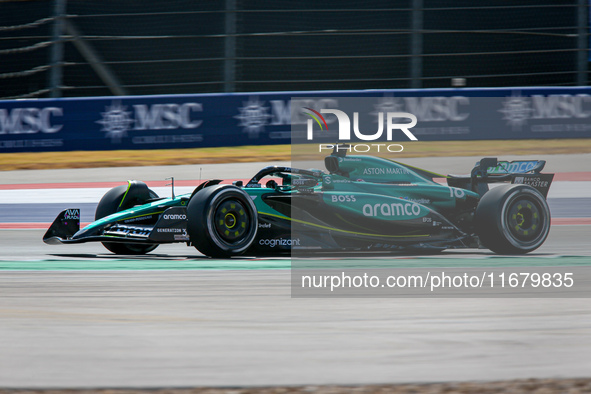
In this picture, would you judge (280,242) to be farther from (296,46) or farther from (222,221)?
(296,46)

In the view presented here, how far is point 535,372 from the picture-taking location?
3.46m

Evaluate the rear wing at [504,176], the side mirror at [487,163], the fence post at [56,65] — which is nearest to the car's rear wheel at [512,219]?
the rear wing at [504,176]

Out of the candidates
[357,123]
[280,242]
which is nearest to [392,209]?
[280,242]

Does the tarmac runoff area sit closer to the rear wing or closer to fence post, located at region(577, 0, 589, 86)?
the rear wing

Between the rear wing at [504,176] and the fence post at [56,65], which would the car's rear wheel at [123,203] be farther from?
the fence post at [56,65]

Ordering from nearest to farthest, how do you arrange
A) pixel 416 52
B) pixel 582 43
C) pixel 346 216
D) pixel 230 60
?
pixel 346 216 < pixel 230 60 < pixel 582 43 < pixel 416 52

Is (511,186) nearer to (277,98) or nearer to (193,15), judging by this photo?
(277,98)

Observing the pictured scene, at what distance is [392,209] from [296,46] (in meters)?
12.7

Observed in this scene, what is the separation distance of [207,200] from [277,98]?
829cm

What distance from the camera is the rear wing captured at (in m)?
7.28

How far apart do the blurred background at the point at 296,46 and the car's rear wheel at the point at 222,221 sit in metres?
9.65

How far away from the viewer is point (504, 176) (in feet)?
24.1

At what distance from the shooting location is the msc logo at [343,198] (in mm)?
6914

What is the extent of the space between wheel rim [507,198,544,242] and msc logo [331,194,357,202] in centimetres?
139
